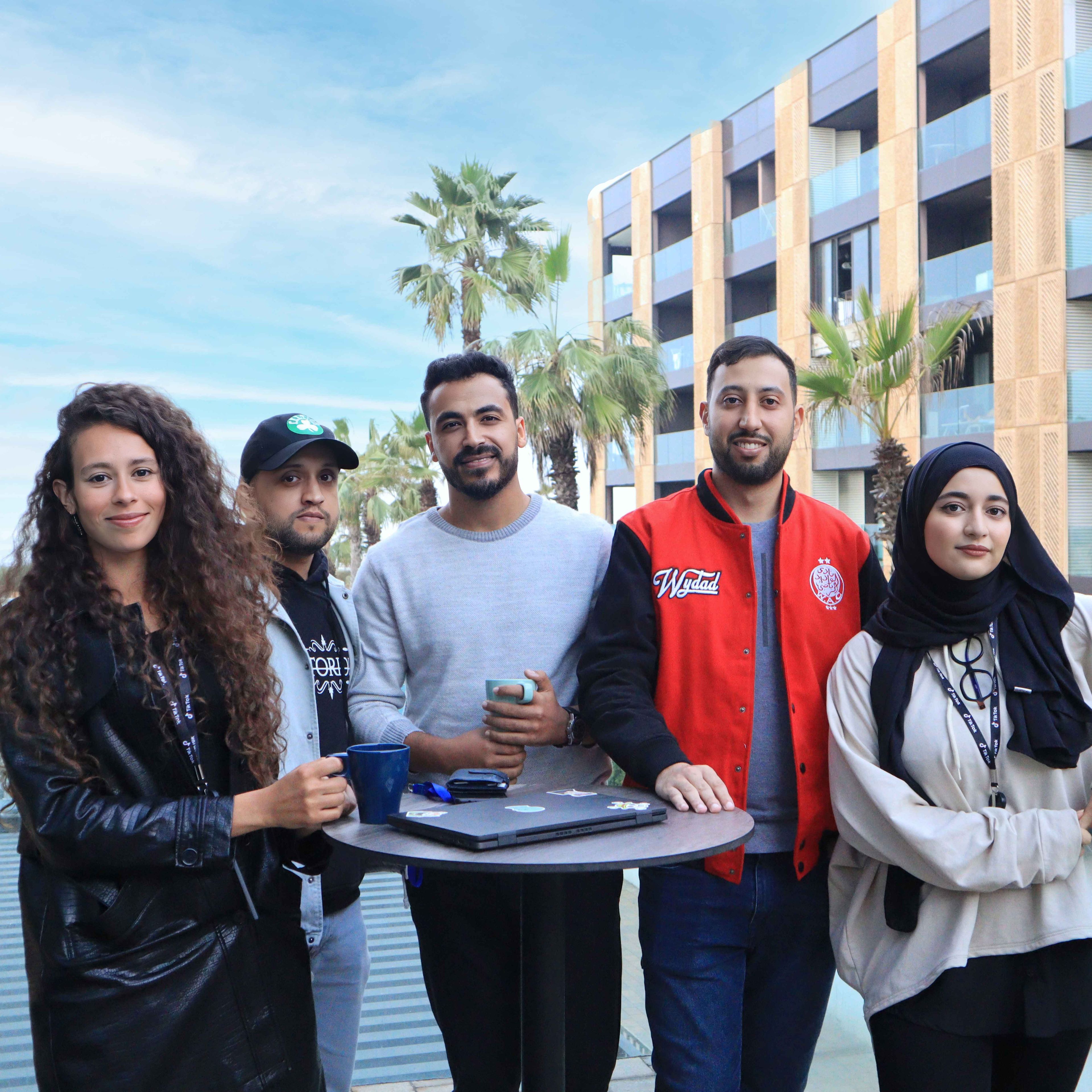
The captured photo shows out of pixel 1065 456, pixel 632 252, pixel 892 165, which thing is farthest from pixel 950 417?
pixel 632 252

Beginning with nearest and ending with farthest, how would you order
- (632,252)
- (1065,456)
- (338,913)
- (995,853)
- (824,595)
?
1. (995,853)
2. (824,595)
3. (338,913)
4. (1065,456)
5. (632,252)

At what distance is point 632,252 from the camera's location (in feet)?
95.9

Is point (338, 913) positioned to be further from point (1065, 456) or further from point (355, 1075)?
point (1065, 456)

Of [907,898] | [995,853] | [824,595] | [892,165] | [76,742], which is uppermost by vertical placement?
[892,165]

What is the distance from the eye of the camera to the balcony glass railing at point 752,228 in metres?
24.0

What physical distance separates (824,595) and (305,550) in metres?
1.39

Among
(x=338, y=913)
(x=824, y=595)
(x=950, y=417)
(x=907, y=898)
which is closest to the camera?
(x=907, y=898)

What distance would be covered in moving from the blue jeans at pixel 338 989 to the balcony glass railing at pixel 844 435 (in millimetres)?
18615

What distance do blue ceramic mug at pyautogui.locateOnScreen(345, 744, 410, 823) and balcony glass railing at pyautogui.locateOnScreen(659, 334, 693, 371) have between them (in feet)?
83.0

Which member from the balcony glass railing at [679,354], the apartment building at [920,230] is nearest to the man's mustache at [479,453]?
the apartment building at [920,230]

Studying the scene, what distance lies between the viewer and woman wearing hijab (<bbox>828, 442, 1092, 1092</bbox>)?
204 centimetres

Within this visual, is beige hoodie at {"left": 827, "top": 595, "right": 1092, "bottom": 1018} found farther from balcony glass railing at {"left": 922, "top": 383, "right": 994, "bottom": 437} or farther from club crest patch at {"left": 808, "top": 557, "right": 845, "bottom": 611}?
balcony glass railing at {"left": 922, "top": 383, "right": 994, "bottom": 437}

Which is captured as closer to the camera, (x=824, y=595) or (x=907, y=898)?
(x=907, y=898)

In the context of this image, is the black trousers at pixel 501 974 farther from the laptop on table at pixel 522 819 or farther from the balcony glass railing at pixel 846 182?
the balcony glass railing at pixel 846 182
